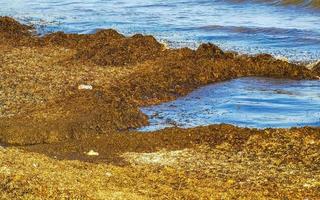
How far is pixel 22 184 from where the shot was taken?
644cm

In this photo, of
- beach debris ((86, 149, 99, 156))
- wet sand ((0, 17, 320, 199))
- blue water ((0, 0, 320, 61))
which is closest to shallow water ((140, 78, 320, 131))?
wet sand ((0, 17, 320, 199))

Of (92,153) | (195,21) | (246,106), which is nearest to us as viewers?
(92,153)

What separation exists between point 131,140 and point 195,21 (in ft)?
48.7

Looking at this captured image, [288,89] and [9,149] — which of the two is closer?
[9,149]

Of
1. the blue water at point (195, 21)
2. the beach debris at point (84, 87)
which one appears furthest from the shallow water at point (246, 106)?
the blue water at point (195, 21)

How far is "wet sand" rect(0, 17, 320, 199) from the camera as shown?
278 inches

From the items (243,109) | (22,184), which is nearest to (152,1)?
(243,109)

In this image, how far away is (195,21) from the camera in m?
23.5

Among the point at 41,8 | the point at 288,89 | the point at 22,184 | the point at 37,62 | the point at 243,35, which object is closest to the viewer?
the point at 22,184

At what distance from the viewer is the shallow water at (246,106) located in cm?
1038

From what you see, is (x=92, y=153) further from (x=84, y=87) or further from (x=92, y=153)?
(x=84, y=87)

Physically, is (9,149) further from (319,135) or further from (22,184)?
(319,135)

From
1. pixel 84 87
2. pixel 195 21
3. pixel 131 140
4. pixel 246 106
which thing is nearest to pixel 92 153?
pixel 131 140

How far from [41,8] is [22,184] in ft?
73.7
